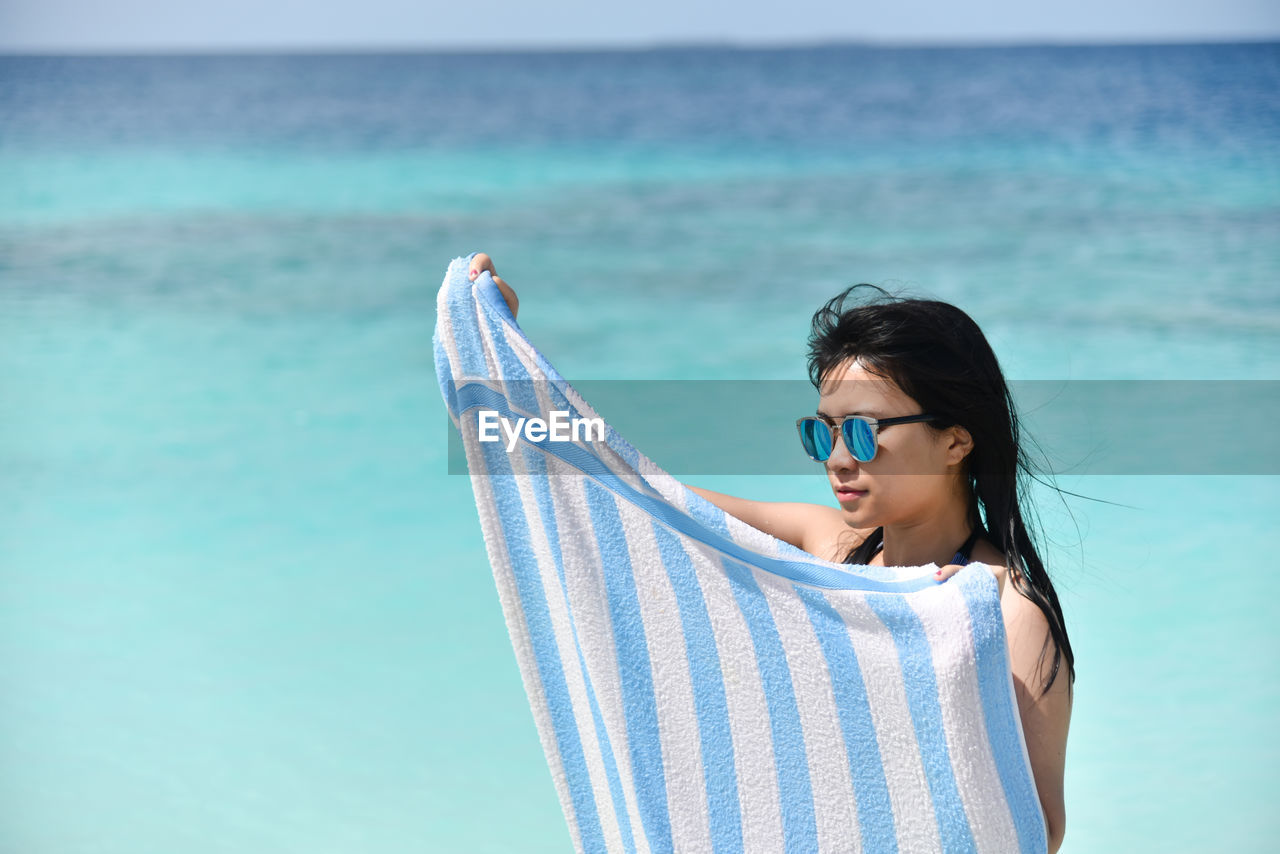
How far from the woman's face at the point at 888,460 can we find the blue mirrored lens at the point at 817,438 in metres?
0.01

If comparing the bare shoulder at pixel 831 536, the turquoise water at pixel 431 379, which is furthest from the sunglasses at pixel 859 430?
the turquoise water at pixel 431 379

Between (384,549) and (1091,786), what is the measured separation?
2433 millimetres

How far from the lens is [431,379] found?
5.86m

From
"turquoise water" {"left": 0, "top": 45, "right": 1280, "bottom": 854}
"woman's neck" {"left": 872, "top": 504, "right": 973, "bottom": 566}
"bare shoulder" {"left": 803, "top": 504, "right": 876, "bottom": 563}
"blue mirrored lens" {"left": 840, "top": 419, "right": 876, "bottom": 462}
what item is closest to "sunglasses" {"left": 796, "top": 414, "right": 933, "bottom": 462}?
"blue mirrored lens" {"left": 840, "top": 419, "right": 876, "bottom": 462}

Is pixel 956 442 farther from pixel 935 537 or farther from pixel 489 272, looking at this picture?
pixel 489 272

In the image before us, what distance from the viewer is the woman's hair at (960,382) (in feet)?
4.00

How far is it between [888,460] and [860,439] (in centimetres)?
4

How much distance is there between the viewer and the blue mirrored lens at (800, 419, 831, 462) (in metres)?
1.24

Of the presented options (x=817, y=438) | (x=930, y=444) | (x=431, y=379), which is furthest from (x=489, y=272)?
(x=431, y=379)

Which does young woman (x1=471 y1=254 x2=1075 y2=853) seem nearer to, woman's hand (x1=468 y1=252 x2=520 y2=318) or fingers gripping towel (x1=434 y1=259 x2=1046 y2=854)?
woman's hand (x1=468 y1=252 x2=520 y2=318)

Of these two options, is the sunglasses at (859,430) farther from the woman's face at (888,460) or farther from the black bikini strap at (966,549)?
the black bikini strap at (966,549)

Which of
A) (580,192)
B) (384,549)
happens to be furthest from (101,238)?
(384,549)

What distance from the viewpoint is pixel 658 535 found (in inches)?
45.3

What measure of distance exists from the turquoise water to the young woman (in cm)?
177
